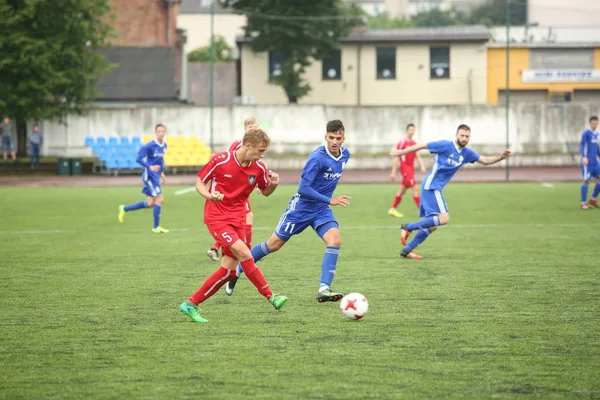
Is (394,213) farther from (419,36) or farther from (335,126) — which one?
(419,36)

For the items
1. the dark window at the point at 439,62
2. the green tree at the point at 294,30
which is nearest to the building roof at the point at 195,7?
the dark window at the point at 439,62

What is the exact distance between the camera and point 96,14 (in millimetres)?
36938

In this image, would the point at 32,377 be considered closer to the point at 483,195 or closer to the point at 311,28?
the point at 483,195

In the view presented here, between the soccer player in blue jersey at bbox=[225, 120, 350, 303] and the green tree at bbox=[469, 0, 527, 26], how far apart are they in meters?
85.0

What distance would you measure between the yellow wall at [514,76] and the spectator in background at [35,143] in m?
26.3

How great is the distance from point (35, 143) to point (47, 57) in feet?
12.3

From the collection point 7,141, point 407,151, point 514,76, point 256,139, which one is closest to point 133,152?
point 7,141

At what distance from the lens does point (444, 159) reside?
12.9m

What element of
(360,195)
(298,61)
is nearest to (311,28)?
(298,61)

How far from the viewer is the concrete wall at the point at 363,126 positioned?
3769 centimetres

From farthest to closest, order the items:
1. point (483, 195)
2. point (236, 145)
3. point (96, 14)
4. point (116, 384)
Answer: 1. point (96, 14)
2. point (483, 195)
3. point (236, 145)
4. point (116, 384)

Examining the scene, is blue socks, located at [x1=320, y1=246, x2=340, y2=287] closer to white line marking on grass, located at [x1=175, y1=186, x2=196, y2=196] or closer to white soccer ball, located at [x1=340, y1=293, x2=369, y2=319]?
white soccer ball, located at [x1=340, y1=293, x2=369, y2=319]

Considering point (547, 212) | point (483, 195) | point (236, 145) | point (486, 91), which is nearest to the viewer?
point (236, 145)

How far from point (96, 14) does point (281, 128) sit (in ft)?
30.1
